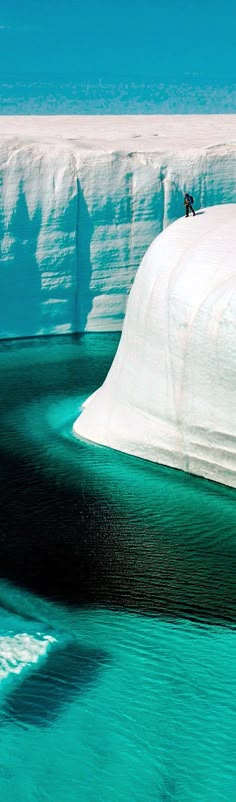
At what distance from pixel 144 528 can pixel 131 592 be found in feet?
4.62

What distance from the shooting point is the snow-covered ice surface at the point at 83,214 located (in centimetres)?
2095

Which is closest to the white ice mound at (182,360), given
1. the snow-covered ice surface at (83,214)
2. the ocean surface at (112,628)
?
the ocean surface at (112,628)

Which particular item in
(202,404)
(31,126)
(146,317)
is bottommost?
(202,404)

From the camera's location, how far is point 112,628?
355 inches

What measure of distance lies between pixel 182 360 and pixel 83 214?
9272mm

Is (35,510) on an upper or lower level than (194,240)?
lower

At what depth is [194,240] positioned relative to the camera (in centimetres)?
1309

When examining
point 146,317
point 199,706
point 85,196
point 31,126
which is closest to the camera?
point 199,706

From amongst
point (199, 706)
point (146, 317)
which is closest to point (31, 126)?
point (146, 317)

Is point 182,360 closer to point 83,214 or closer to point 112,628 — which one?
point 112,628

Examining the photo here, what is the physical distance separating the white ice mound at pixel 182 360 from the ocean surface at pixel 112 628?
29 cm

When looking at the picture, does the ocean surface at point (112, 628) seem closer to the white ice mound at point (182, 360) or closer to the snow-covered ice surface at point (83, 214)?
the white ice mound at point (182, 360)

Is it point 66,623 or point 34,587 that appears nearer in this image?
point 66,623

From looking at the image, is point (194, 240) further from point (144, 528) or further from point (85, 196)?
point (85, 196)
